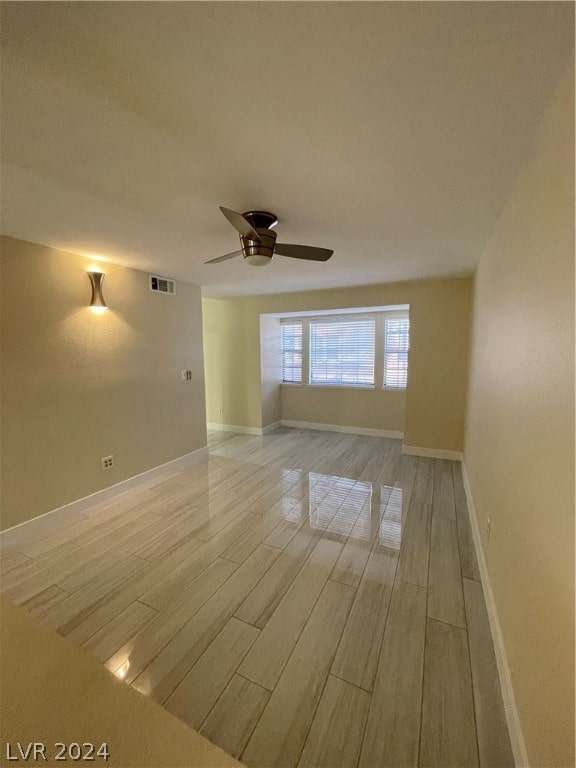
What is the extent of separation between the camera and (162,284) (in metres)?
3.50

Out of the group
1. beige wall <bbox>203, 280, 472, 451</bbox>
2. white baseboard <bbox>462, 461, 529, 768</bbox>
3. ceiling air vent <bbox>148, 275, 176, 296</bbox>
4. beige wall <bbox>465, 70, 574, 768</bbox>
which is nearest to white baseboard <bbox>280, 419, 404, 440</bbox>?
beige wall <bbox>203, 280, 472, 451</bbox>

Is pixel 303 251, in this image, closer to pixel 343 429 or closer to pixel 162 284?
pixel 162 284

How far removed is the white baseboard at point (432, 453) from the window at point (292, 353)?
232 centimetres

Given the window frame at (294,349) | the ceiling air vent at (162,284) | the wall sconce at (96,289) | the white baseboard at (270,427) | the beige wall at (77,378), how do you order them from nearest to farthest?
the beige wall at (77,378), the wall sconce at (96,289), the ceiling air vent at (162,284), the white baseboard at (270,427), the window frame at (294,349)

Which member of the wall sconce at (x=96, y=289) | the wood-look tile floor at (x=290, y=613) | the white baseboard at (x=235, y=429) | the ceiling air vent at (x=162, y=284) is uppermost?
the ceiling air vent at (x=162, y=284)

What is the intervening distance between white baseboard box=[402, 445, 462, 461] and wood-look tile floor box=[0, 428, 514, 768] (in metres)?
0.96

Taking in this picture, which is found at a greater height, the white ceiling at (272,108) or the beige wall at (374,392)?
the white ceiling at (272,108)

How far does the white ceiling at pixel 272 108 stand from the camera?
742 millimetres

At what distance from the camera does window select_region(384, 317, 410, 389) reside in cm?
472

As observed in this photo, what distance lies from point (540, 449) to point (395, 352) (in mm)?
3959

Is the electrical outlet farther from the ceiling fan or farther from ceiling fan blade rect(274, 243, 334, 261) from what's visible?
ceiling fan blade rect(274, 243, 334, 261)

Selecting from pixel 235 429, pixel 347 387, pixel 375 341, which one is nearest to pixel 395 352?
pixel 375 341

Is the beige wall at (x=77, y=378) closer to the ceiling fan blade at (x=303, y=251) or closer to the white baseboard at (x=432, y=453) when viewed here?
the ceiling fan blade at (x=303, y=251)

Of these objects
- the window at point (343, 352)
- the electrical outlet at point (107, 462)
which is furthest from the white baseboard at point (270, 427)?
the electrical outlet at point (107, 462)
